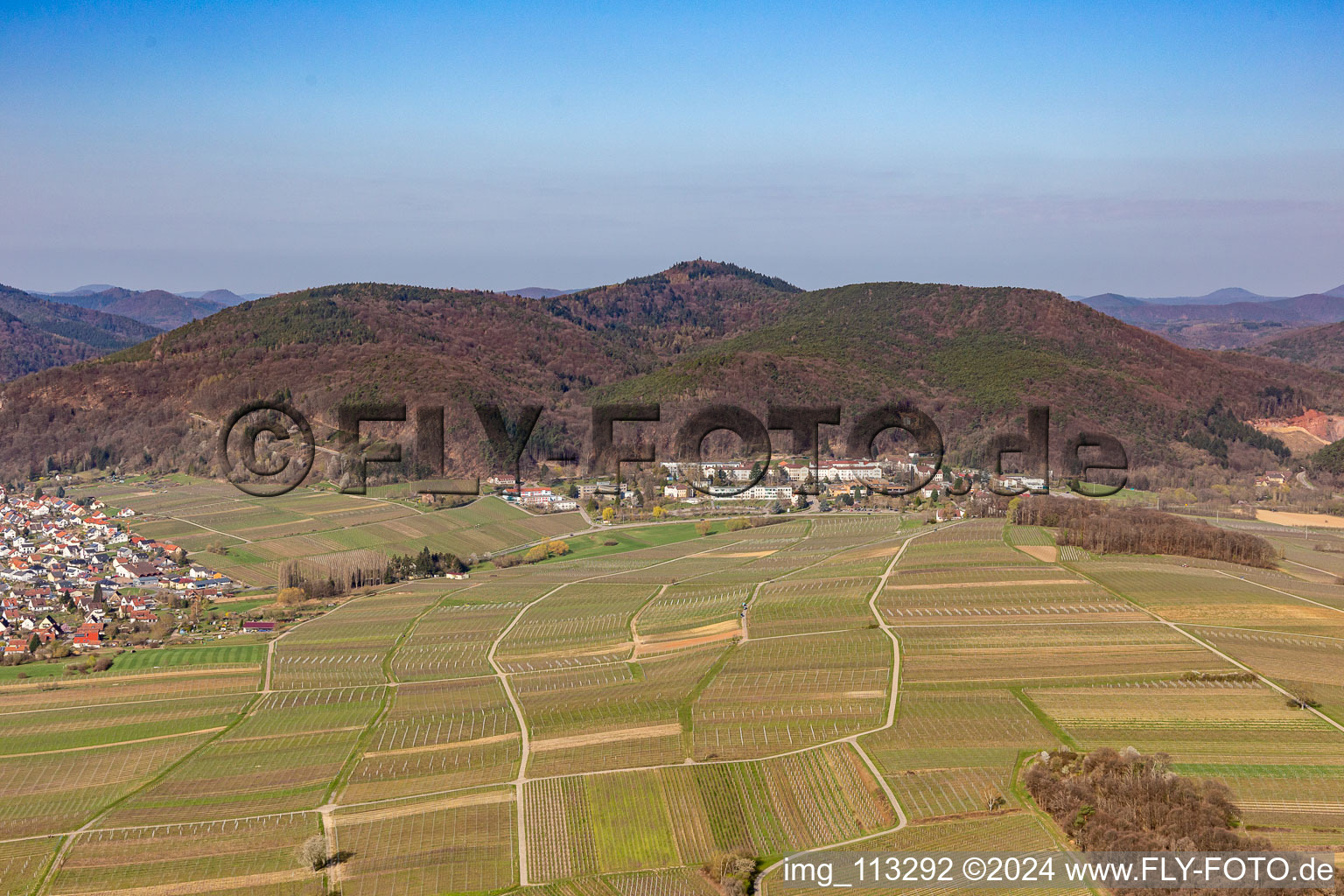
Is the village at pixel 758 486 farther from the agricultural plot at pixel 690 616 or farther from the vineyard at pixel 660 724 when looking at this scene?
the vineyard at pixel 660 724

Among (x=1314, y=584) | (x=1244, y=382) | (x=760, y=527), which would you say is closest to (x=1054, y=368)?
(x=1244, y=382)

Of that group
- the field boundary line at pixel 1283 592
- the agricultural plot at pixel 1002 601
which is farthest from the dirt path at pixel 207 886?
the field boundary line at pixel 1283 592

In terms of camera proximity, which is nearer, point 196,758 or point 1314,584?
point 196,758

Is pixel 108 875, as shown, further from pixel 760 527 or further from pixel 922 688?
pixel 760 527

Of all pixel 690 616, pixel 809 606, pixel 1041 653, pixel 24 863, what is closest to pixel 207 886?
pixel 24 863

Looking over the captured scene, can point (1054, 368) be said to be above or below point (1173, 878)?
above

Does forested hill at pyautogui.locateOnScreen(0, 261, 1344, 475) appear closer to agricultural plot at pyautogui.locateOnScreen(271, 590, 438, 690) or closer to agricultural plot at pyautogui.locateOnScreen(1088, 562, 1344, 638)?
agricultural plot at pyautogui.locateOnScreen(271, 590, 438, 690)

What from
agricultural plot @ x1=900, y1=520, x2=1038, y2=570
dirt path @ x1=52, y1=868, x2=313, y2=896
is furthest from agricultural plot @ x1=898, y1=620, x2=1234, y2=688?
dirt path @ x1=52, y1=868, x2=313, y2=896
